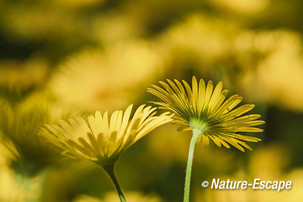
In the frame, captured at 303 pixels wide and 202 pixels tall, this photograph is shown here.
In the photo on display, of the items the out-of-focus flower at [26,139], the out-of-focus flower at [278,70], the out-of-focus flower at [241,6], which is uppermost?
the out-of-focus flower at [241,6]

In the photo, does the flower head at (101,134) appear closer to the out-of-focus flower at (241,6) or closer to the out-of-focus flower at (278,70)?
the out-of-focus flower at (278,70)

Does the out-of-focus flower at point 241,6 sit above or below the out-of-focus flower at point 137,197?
above

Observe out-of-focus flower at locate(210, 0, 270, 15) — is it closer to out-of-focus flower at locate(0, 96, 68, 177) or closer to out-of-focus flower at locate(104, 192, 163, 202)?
out-of-focus flower at locate(104, 192, 163, 202)

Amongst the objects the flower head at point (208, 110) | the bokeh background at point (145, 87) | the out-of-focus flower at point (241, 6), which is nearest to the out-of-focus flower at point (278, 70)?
the bokeh background at point (145, 87)

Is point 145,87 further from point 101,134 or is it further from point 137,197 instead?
point 101,134

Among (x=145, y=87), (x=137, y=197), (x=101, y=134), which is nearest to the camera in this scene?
(x=101, y=134)

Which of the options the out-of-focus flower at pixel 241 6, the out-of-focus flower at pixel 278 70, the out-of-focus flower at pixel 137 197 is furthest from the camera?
the out-of-focus flower at pixel 241 6

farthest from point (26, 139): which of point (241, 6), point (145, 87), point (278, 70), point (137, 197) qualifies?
point (241, 6)

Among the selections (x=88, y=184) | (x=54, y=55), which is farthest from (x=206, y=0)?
(x=88, y=184)
